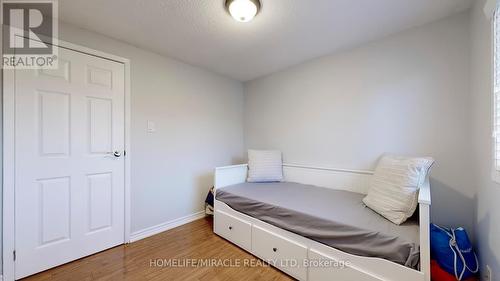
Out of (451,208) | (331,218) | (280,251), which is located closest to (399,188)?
(331,218)

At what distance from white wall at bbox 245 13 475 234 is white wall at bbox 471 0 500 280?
0.47 ft

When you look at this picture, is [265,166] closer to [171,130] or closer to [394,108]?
[171,130]

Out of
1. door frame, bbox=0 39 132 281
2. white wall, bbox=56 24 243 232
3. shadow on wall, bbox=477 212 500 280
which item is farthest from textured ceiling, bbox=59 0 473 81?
shadow on wall, bbox=477 212 500 280

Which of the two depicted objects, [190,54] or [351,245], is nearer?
[351,245]

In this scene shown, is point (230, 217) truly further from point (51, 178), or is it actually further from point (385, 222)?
point (51, 178)

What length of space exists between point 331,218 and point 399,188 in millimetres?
507

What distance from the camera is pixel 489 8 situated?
43.1 inches

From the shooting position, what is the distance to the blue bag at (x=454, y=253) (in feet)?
3.70

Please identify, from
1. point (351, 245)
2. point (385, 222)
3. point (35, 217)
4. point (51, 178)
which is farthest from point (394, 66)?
point (35, 217)

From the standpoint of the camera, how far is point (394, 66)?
6.07 feet

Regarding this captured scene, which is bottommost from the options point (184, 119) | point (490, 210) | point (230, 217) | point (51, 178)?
point (230, 217)

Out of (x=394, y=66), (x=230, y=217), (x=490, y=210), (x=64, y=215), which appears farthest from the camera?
(x=230, y=217)

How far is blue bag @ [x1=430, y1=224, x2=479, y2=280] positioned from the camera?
1129mm

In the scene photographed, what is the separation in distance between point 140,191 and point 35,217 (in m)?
0.78
